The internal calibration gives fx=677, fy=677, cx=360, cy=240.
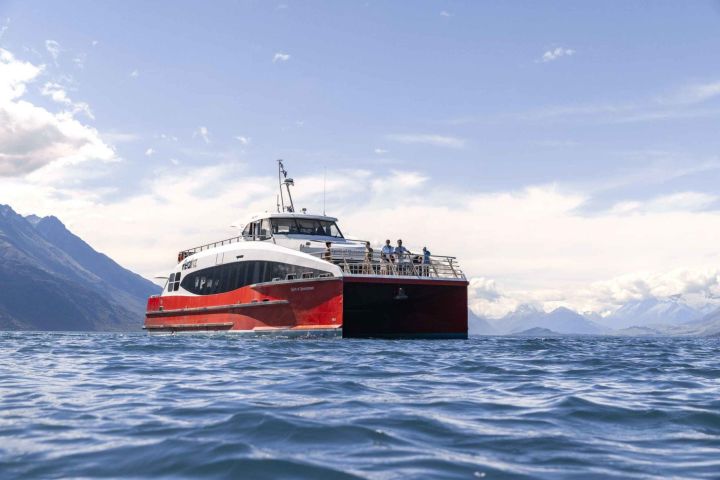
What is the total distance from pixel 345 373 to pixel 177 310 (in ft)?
85.5

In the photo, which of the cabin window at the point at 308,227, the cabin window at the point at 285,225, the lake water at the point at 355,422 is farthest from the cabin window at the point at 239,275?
the lake water at the point at 355,422

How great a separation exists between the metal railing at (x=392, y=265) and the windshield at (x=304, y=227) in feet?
14.9

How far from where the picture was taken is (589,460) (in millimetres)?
5625

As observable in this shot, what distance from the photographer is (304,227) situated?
32094 millimetres

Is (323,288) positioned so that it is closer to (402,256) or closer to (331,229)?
(402,256)

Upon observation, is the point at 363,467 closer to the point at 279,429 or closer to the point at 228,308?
the point at 279,429

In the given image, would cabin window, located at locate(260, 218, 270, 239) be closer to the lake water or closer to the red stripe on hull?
the red stripe on hull

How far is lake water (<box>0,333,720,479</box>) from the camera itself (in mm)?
5328

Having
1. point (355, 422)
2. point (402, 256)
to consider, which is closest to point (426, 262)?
point (402, 256)

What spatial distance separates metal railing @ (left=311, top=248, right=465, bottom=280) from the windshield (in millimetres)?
4531

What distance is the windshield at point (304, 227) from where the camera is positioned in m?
31.7

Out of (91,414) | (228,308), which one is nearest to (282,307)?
(228,308)

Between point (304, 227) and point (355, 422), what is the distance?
25409mm

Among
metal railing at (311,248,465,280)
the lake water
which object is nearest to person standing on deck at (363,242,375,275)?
metal railing at (311,248,465,280)
